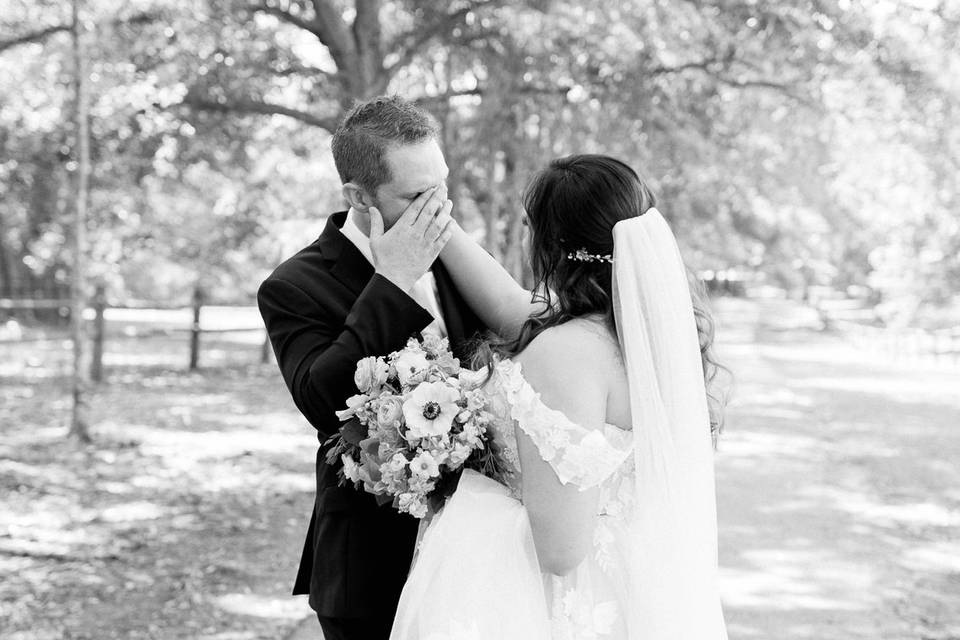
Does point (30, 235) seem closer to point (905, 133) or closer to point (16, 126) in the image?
point (16, 126)

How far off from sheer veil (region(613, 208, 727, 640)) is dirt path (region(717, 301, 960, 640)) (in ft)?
8.84

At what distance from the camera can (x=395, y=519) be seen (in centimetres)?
264

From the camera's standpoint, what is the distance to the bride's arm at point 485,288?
2785mm

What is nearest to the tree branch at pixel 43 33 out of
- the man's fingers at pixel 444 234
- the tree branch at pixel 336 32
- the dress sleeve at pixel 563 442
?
the tree branch at pixel 336 32

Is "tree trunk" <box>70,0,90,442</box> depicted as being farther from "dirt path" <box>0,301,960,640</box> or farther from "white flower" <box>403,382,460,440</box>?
"white flower" <box>403,382,460,440</box>

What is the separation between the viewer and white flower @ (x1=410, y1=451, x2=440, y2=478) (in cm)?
225

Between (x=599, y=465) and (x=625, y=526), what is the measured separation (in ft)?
1.24

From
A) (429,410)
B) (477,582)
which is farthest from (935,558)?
(429,410)

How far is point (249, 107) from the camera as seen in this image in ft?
35.5

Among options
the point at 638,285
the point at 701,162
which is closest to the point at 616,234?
the point at 638,285

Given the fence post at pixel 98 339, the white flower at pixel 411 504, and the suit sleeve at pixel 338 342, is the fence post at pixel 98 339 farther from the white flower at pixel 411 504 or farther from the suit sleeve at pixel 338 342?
the white flower at pixel 411 504

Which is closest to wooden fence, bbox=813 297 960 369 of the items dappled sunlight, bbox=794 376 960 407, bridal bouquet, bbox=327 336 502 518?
dappled sunlight, bbox=794 376 960 407

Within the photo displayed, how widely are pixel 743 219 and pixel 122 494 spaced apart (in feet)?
96.9

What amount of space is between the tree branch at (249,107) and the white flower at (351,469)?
8.73m
